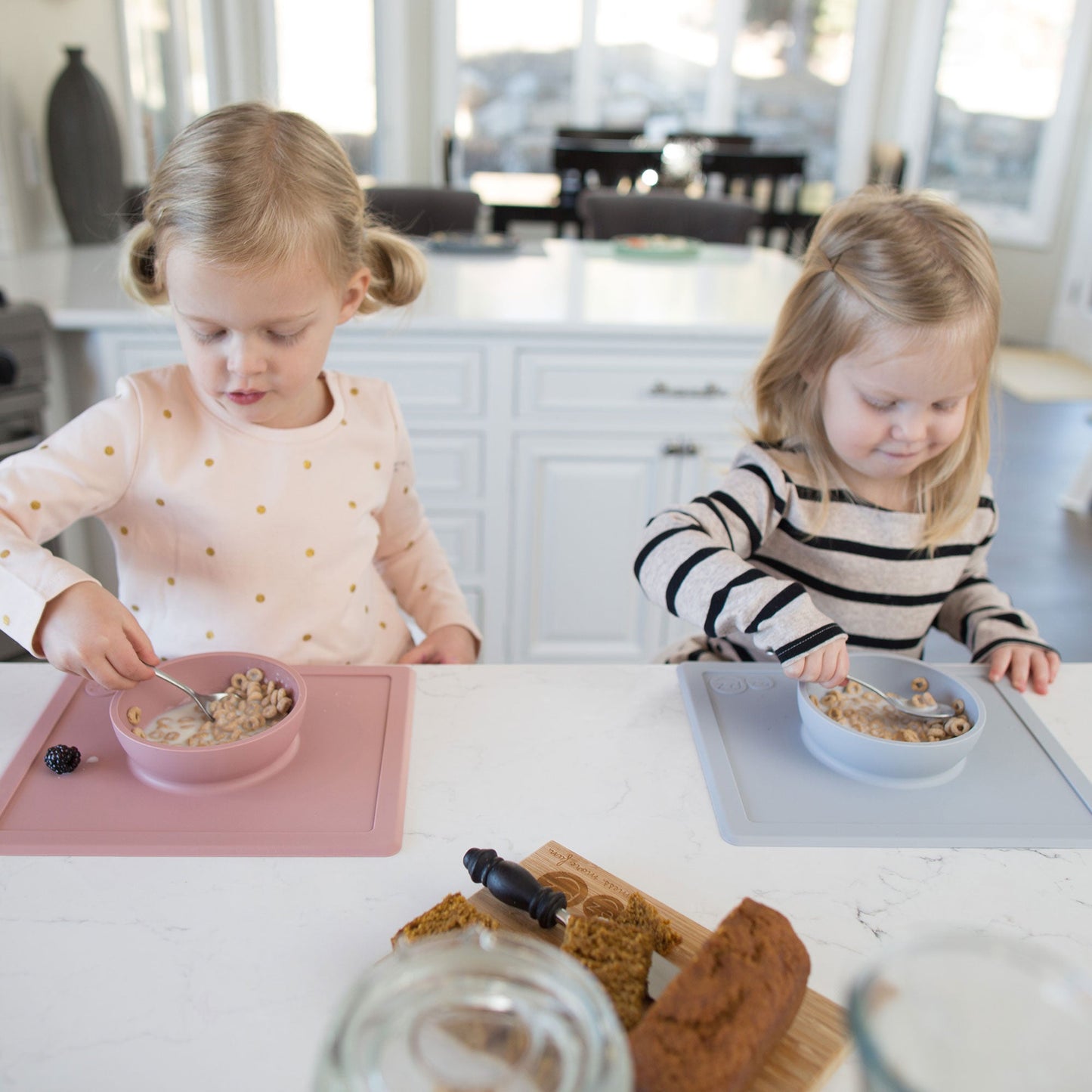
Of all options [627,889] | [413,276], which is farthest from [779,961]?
[413,276]

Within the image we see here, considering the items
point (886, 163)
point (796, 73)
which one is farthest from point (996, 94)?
point (796, 73)

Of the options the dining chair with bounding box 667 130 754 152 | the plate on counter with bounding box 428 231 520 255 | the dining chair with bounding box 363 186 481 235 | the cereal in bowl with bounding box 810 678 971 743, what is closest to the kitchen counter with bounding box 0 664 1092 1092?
the cereal in bowl with bounding box 810 678 971 743

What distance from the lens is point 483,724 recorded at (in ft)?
2.82

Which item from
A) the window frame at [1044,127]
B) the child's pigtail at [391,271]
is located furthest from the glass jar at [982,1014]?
the window frame at [1044,127]

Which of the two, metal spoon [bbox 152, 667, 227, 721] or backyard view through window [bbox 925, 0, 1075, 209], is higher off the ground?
backyard view through window [bbox 925, 0, 1075, 209]

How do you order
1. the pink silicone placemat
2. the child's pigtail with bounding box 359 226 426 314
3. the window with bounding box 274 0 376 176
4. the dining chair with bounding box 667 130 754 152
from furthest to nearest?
the window with bounding box 274 0 376 176, the dining chair with bounding box 667 130 754 152, the child's pigtail with bounding box 359 226 426 314, the pink silicone placemat

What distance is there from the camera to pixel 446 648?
121cm

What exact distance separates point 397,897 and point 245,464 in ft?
1.88

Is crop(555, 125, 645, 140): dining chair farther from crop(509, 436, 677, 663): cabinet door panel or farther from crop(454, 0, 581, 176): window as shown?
crop(509, 436, 677, 663): cabinet door panel

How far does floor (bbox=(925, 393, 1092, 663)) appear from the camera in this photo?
275cm

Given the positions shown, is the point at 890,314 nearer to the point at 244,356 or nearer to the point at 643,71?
the point at 244,356

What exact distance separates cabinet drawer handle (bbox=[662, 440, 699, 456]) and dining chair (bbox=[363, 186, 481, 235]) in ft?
4.05

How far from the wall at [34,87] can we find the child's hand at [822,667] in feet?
7.70

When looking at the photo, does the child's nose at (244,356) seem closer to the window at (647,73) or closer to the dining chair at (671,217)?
the dining chair at (671,217)
